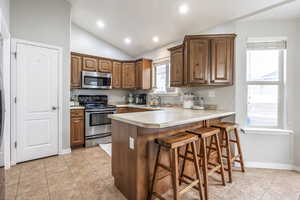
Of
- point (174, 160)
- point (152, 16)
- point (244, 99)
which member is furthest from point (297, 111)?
point (152, 16)

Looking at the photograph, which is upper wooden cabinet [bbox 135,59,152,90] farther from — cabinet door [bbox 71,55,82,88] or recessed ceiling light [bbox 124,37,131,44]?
cabinet door [bbox 71,55,82,88]

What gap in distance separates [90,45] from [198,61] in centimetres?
322

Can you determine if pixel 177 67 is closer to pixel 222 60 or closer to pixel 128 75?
pixel 222 60

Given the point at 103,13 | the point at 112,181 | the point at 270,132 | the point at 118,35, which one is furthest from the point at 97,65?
the point at 270,132

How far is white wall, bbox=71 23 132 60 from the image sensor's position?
4.39 metres

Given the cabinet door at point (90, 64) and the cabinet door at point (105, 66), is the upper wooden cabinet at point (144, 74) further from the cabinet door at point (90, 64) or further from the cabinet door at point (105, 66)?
the cabinet door at point (90, 64)

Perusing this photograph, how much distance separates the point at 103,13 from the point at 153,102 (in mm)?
2473

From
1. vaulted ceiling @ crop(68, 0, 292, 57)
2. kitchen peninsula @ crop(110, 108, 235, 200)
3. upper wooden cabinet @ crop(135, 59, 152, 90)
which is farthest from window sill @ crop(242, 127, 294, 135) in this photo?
upper wooden cabinet @ crop(135, 59, 152, 90)

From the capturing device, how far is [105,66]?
4.50 meters

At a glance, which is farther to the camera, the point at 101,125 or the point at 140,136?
the point at 101,125

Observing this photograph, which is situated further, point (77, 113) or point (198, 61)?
point (77, 113)

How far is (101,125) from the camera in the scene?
394cm

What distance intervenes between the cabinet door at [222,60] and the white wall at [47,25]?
280 cm

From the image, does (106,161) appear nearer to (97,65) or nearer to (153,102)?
(153,102)
